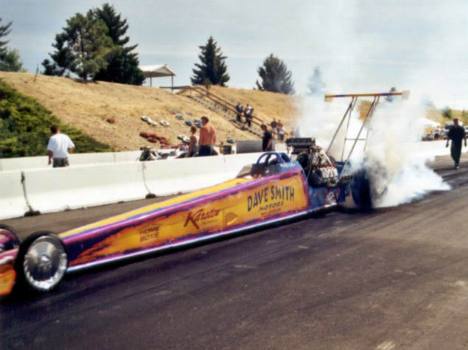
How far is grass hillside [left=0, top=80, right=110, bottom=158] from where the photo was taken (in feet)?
73.3

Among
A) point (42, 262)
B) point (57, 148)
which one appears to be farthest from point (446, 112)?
point (42, 262)

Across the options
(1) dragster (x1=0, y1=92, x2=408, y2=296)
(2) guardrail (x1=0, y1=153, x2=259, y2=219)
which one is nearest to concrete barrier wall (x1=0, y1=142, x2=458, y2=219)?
(2) guardrail (x1=0, y1=153, x2=259, y2=219)

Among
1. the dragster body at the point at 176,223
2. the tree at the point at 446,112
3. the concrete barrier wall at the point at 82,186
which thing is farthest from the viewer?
the tree at the point at 446,112

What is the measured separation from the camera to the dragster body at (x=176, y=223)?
502 centimetres

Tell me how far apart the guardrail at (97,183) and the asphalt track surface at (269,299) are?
15.4 ft

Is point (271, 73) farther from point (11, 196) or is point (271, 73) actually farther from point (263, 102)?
point (11, 196)

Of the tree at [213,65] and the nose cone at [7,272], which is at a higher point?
the tree at [213,65]

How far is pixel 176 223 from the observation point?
6516 millimetres

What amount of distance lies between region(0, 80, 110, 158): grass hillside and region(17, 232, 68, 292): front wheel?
712 inches

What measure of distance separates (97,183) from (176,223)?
5589 millimetres

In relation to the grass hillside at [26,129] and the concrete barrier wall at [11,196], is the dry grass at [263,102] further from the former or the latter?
the concrete barrier wall at [11,196]

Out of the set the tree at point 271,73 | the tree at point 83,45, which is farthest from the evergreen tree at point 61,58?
the tree at point 271,73

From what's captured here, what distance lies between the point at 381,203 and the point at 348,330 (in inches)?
257

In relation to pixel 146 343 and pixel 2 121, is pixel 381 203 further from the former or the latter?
pixel 2 121
